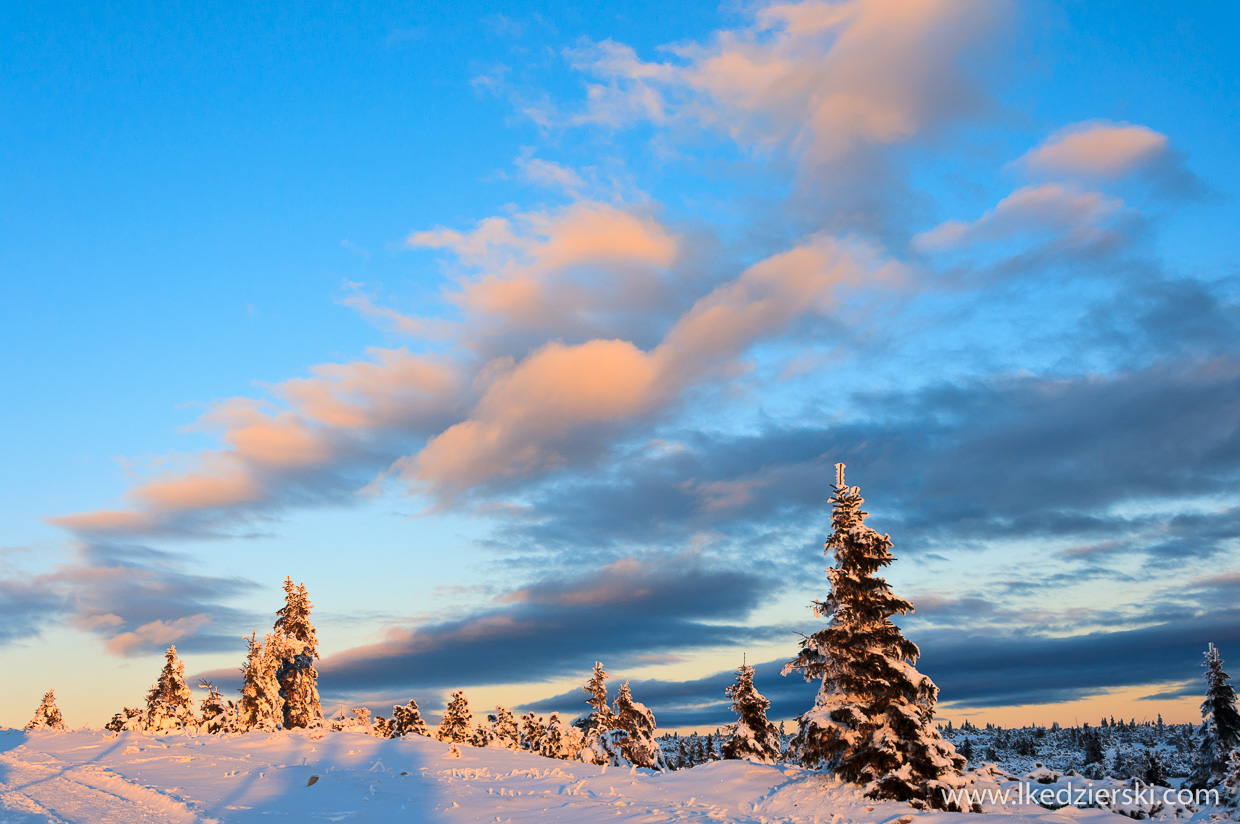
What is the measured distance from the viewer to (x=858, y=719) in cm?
2309

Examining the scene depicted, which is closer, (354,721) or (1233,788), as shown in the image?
(1233,788)

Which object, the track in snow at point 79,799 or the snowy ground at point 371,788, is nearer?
the track in snow at point 79,799

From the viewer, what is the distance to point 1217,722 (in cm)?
4953

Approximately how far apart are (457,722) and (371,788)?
151 feet

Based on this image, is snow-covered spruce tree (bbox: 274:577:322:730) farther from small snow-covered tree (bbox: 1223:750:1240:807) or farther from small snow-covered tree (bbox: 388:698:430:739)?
small snow-covered tree (bbox: 1223:750:1240:807)

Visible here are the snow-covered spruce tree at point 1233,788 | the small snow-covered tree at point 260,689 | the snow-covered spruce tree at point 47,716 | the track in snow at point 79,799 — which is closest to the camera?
the track in snow at point 79,799

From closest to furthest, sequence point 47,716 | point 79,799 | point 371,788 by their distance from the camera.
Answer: point 79,799, point 371,788, point 47,716

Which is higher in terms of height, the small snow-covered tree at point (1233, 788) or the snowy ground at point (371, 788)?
the snowy ground at point (371, 788)

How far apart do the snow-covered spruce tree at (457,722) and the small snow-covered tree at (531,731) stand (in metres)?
4.04

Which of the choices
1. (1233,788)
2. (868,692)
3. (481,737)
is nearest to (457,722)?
(481,737)

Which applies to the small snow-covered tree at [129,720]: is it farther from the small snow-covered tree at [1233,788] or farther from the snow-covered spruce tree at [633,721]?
the small snow-covered tree at [1233,788]

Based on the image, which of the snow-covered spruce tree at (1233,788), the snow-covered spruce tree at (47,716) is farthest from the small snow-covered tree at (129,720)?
the snow-covered spruce tree at (1233,788)

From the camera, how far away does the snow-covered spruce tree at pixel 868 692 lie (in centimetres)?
2250

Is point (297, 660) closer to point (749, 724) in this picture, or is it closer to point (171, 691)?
point (171, 691)
